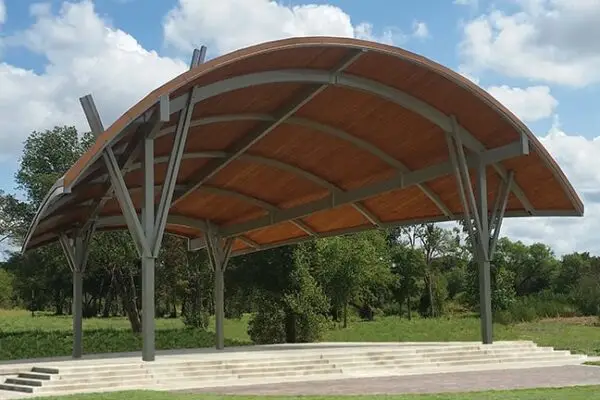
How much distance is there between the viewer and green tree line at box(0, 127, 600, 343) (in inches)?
1373

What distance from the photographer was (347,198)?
2344cm

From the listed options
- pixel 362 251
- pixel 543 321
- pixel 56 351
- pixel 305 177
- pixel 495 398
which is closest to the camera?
pixel 495 398

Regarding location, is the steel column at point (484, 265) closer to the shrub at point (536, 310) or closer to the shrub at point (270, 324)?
the shrub at point (270, 324)

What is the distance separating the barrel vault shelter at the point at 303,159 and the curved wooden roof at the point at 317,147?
43mm

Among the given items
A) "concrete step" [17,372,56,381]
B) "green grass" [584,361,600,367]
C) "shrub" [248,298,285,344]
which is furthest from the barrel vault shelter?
"shrub" [248,298,285,344]

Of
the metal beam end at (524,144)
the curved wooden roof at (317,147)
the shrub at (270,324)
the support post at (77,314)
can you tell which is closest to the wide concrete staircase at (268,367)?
the curved wooden roof at (317,147)

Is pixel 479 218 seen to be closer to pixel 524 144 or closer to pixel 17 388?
pixel 524 144

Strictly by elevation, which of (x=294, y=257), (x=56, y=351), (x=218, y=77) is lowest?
(x=56, y=351)

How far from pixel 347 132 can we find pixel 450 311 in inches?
1760

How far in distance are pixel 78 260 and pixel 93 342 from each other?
1290 centimetres

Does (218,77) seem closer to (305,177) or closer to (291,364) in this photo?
(291,364)

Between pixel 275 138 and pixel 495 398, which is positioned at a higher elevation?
pixel 275 138

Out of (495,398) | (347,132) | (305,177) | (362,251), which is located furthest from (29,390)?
(362,251)

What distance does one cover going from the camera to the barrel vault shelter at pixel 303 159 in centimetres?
1489
